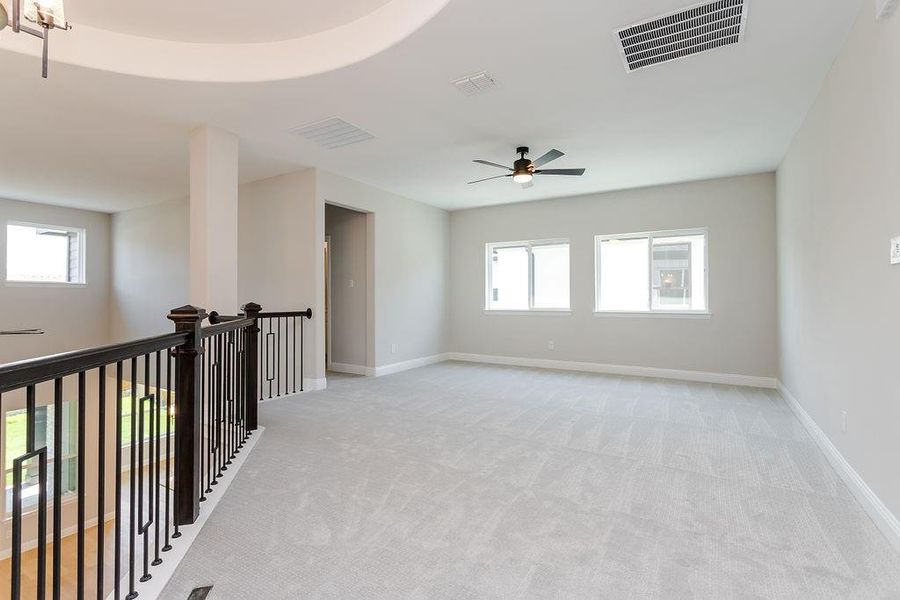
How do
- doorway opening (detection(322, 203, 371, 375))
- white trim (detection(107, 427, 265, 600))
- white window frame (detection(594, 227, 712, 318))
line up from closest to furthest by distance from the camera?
white trim (detection(107, 427, 265, 600)), white window frame (detection(594, 227, 712, 318)), doorway opening (detection(322, 203, 371, 375))

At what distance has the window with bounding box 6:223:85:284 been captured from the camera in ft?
22.4

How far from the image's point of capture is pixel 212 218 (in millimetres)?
4000

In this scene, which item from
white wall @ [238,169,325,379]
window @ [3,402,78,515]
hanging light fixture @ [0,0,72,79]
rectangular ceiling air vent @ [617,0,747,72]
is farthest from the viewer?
window @ [3,402,78,515]

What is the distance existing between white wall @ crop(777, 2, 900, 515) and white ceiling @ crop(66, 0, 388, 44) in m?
2.78

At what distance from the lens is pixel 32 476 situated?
21.4 feet

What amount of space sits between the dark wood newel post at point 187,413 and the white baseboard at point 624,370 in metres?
5.24

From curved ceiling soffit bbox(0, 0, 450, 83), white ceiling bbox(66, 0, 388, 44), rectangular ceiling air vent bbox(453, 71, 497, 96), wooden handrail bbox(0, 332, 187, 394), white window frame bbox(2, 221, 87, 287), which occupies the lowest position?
wooden handrail bbox(0, 332, 187, 394)

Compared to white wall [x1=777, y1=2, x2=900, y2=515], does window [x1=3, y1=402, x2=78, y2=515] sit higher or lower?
lower

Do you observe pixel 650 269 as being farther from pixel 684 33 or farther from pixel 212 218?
pixel 212 218

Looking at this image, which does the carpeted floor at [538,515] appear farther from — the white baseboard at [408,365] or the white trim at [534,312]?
the white trim at [534,312]

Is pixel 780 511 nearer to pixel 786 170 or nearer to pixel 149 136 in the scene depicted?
pixel 786 170

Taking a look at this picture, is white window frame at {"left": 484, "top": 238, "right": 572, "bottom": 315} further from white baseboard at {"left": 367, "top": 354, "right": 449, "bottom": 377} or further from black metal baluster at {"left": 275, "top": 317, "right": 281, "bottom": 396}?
black metal baluster at {"left": 275, "top": 317, "right": 281, "bottom": 396}

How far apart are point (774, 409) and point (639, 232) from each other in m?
2.73

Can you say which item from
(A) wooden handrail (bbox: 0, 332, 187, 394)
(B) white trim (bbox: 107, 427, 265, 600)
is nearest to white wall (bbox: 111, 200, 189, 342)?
(B) white trim (bbox: 107, 427, 265, 600)
